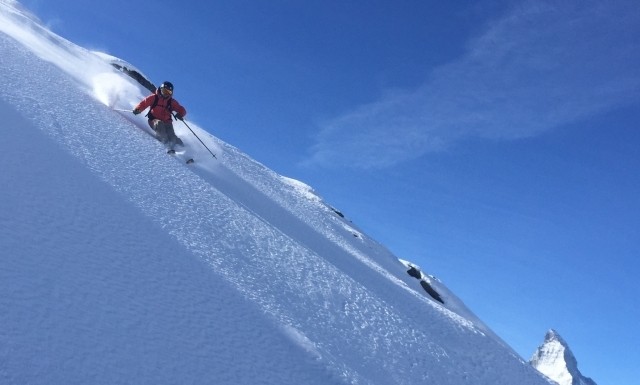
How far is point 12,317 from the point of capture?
4.97 meters

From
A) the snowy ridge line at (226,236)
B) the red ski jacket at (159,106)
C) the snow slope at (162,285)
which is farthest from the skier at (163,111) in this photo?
the snowy ridge line at (226,236)

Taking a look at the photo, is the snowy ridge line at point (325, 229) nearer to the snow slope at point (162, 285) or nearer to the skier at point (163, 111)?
the snow slope at point (162, 285)

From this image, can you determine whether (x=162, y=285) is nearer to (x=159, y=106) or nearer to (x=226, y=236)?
(x=226, y=236)

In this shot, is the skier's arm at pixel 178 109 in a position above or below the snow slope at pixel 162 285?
above

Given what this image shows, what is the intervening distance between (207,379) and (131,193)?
5.08 m

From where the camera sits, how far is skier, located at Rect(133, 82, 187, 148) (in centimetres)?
1639

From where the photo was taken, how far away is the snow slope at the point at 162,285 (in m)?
5.39

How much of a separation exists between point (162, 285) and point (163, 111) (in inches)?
441

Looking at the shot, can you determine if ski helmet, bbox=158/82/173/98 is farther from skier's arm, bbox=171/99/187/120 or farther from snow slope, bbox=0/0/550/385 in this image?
snow slope, bbox=0/0/550/385

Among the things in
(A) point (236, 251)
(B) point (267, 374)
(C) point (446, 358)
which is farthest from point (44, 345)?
(C) point (446, 358)

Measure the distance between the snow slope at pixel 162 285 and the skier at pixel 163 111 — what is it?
3.53 ft

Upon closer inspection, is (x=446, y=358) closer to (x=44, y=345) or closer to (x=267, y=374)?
(x=267, y=374)

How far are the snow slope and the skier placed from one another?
107 centimetres

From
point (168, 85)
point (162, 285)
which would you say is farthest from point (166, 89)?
point (162, 285)
